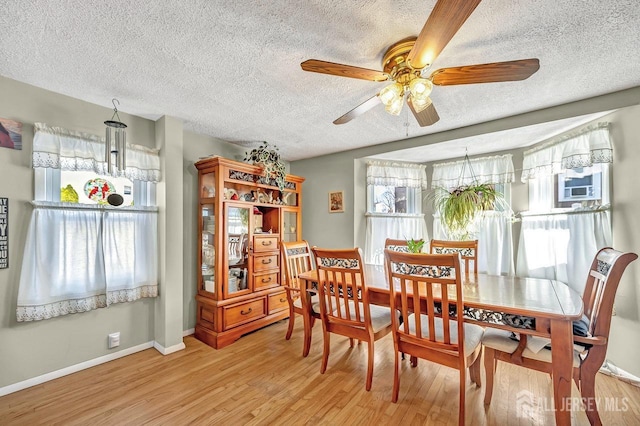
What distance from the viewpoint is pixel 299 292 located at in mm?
2791

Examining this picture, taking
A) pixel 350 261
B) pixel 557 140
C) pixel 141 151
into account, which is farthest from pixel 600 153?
pixel 141 151

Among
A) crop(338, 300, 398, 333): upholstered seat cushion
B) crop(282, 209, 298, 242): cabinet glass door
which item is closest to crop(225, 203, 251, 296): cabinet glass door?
crop(282, 209, 298, 242): cabinet glass door

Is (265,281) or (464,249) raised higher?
(464,249)

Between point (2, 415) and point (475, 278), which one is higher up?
point (475, 278)

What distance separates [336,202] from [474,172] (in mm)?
1958

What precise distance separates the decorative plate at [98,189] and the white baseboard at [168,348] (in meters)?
1.56

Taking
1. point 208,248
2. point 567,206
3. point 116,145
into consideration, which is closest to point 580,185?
point 567,206

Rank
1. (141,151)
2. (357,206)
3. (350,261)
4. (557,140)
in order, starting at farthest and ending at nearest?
(357,206)
(557,140)
(141,151)
(350,261)

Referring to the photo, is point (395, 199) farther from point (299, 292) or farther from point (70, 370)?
point (70, 370)

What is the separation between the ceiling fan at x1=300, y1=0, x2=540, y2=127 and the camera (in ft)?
3.75

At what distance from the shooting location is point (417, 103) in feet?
5.40

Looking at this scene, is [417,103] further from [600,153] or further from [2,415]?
[2,415]

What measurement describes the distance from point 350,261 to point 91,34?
215cm

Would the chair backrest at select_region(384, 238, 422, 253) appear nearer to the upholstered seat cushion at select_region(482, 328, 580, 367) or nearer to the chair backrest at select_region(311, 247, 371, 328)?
the chair backrest at select_region(311, 247, 371, 328)
